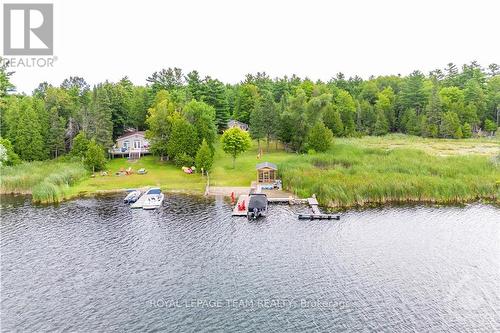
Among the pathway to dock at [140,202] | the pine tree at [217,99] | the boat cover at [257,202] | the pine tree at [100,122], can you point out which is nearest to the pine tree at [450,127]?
the pine tree at [217,99]

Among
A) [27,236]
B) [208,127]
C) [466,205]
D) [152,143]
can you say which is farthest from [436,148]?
[27,236]

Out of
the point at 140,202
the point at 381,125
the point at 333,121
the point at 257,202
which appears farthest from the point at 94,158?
the point at 381,125

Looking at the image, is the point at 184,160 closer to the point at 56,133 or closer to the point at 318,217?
the point at 56,133

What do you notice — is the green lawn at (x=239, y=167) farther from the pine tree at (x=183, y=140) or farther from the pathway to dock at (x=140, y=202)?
the pathway to dock at (x=140, y=202)

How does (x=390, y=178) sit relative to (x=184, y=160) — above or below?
below

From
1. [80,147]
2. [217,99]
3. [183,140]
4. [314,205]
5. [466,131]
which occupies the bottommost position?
[314,205]

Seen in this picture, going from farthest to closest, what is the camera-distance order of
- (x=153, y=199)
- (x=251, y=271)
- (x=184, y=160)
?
(x=184, y=160) → (x=153, y=199) → (x=251, y=271)
